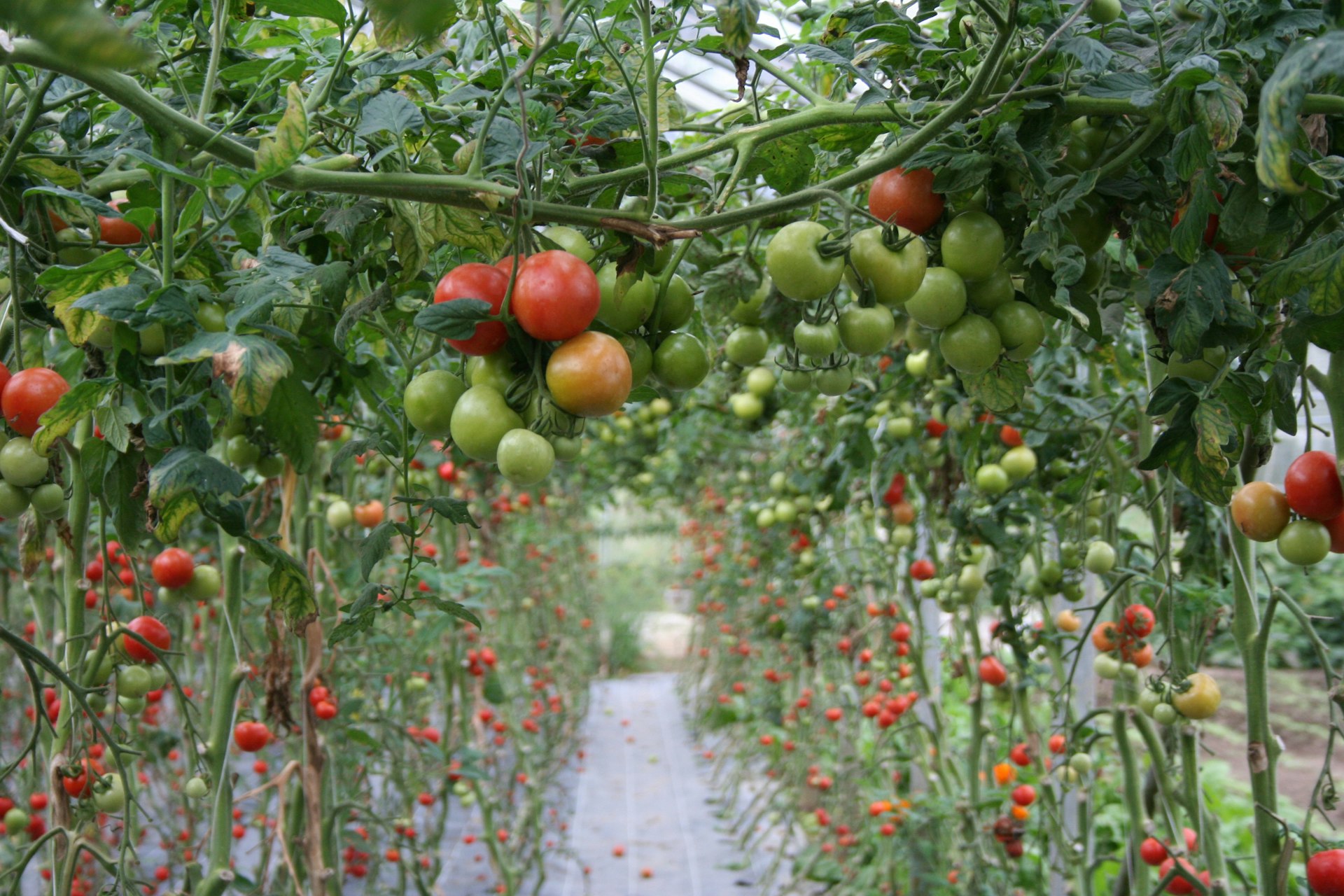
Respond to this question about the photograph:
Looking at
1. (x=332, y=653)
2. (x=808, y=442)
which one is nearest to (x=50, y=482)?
(x=332, y=653)

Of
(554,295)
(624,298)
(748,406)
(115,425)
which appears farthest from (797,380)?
(748,406)

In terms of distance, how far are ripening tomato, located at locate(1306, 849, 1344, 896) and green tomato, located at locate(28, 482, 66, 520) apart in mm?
1302

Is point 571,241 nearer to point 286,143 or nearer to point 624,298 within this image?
point 624,298

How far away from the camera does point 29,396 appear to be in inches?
30.2

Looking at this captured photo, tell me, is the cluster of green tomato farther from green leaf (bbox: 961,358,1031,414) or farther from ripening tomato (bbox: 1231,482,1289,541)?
ripening tomato (bbox: 1231,482,1289,541)

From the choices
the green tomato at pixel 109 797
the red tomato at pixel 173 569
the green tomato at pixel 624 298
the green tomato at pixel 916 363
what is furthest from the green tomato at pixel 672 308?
the green tomato at pixel 916 363

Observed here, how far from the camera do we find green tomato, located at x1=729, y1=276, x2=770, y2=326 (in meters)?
0.96

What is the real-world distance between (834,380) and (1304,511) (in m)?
0.43

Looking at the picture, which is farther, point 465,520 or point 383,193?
point 465,520

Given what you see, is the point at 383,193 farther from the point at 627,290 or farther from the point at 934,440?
the point at 934,440

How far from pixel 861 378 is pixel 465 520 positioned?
1061 mm

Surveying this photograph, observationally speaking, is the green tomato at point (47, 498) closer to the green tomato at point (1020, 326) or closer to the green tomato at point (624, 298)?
the green tomato at point (624, 298)

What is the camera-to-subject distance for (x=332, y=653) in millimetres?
1930

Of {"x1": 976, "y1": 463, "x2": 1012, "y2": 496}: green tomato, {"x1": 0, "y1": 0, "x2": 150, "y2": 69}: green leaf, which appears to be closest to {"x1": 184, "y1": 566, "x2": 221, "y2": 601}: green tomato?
{"x1": 0, "y1": 0, "x2": 150, "y2": 69}: green leaf
